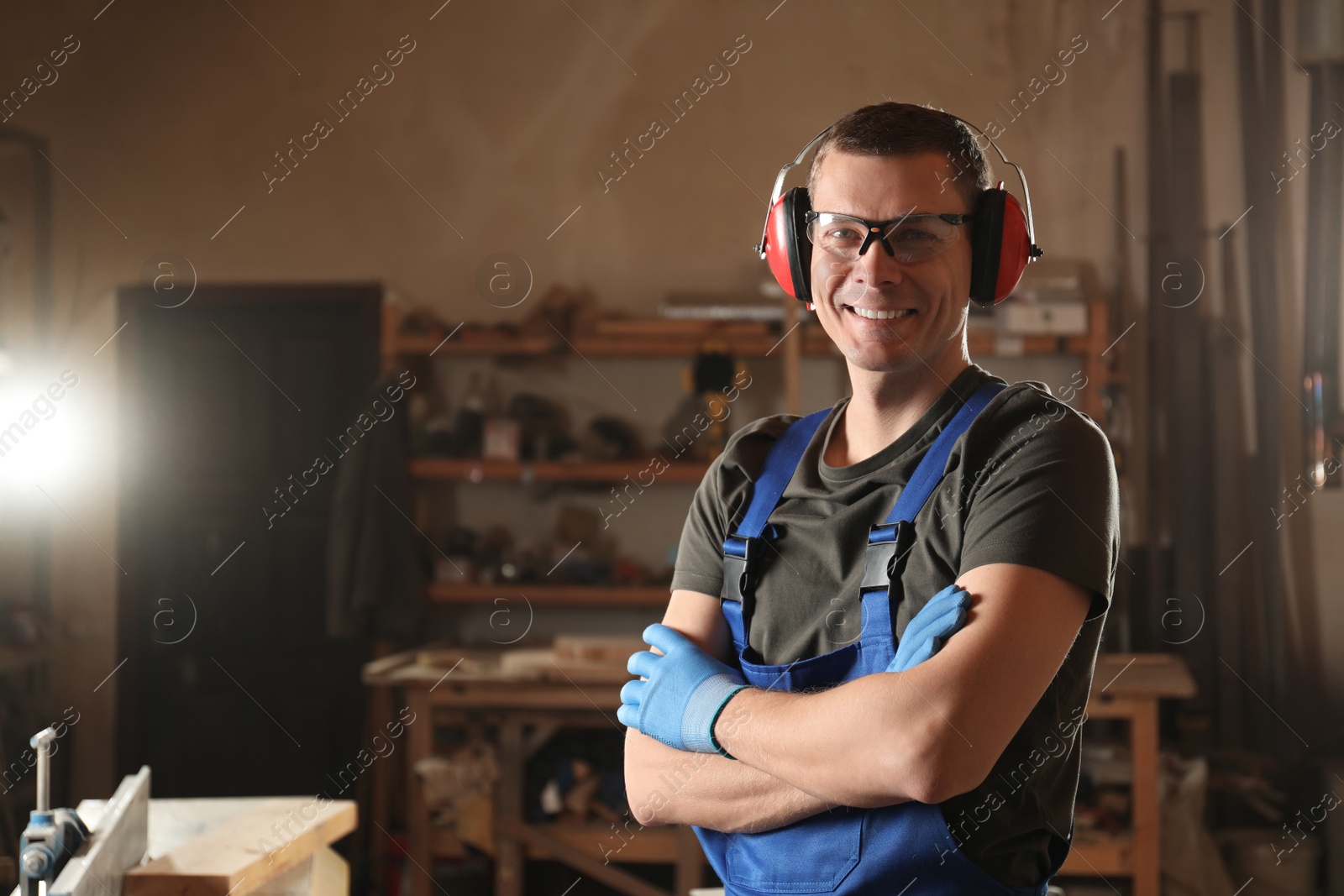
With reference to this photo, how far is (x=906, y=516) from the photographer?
1133 mm

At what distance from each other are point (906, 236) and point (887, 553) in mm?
371

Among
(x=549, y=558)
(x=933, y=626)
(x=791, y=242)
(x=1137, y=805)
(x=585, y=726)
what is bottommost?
(x=1137, y=805)

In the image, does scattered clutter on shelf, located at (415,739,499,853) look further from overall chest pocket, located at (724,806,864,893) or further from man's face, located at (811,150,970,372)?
man's face, located at (811,150,970,372)

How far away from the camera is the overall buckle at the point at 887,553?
112 centimetres

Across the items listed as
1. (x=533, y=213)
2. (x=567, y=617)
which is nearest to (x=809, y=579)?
(x=567, y=617)

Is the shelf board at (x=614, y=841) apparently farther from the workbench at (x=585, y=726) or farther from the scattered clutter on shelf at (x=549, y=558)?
the scattered clutter on shelf at (x=549, y=558)

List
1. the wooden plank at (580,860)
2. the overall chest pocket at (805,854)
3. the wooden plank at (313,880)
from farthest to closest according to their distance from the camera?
the wooden plank at (580,860), the wooden plank at (313,880), the overall chest pocket at (805,854)

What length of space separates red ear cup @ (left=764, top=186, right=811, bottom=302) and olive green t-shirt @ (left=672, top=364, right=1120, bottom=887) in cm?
23

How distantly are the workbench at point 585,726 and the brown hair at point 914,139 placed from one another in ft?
7.61

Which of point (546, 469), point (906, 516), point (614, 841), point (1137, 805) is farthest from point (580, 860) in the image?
point (906, 516)

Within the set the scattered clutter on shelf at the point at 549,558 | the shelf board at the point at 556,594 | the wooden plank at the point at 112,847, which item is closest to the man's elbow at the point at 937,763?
the wooden plank at the point at 112,847

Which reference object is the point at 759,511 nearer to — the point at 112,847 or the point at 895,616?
the point at 895,616

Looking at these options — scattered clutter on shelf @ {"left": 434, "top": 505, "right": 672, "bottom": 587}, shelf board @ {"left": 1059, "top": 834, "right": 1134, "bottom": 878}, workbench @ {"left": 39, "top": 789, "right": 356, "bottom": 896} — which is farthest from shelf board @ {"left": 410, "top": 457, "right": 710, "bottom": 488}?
workbench @ {"left": 39, "top": 789, "right": 356, "bottom": 896}

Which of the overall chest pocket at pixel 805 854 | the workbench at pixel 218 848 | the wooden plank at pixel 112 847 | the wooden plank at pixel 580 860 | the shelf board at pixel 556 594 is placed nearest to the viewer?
the overall chest pocket at pixel 805 854
